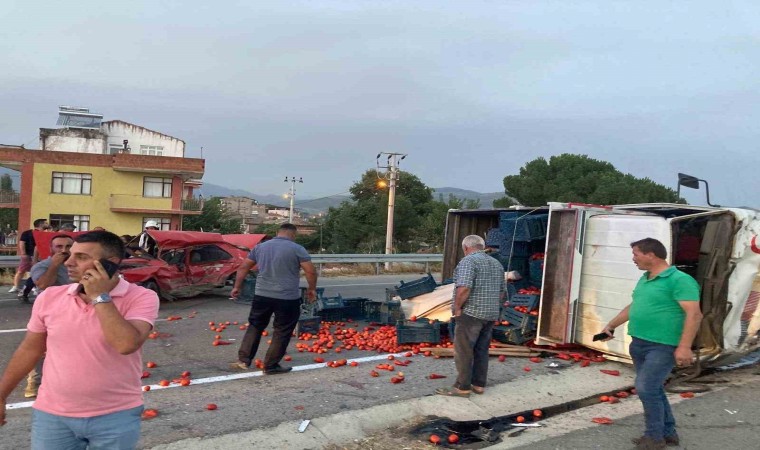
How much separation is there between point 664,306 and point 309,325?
18.8 ft

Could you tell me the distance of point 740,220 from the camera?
7.15 meters

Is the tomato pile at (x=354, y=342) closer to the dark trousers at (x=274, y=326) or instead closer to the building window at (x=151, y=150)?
the dark trousers at (x=274, y=326)

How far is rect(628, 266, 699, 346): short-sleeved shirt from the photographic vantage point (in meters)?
4.86

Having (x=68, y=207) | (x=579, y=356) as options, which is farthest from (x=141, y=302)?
(x=68, y=207)

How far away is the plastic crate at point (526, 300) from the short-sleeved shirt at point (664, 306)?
11.2ft

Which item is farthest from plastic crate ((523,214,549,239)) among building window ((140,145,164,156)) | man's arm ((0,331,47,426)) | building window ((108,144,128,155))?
building window ((108,144,128,155))

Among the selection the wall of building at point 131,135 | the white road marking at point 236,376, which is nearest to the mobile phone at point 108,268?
the white road marking at point 236,376

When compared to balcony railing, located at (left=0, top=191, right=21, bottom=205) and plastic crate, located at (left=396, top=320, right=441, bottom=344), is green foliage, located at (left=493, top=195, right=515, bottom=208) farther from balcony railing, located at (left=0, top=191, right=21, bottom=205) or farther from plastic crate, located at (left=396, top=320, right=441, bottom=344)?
balcony railing, located at (left=0, top=191, right=21, bottom=205)

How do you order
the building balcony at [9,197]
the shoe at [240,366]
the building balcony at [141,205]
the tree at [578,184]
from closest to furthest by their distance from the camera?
the shoe at [240,366]
the tree at [578,184]
the building balcony at [141,205]
the building balcony at [9,197]

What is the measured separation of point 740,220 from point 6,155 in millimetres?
44033

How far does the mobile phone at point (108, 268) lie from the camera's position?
113 inches

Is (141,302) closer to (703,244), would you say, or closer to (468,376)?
(468,376)

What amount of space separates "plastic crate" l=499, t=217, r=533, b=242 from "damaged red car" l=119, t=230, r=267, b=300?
6.33 m

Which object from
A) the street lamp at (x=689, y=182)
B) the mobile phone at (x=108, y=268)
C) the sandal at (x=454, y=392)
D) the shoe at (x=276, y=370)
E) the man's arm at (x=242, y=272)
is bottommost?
the shoe at (x=276, y=370)
